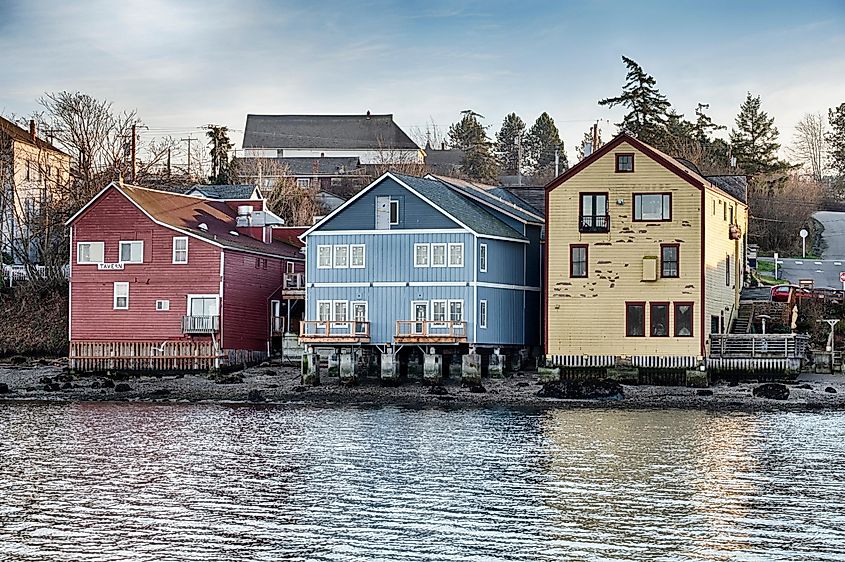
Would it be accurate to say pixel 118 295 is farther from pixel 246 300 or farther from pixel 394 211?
pixel 394 211

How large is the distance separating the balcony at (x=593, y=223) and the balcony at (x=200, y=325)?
700 inches

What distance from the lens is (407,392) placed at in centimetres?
5503

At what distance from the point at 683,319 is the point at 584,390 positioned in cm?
526

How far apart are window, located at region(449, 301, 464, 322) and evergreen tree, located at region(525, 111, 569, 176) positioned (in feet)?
276

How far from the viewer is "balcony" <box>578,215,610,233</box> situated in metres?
56.4

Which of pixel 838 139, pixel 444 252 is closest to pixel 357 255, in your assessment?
pixel 444 252

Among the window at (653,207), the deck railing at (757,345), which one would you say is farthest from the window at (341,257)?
the deck railing at (757,345)

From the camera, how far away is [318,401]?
177ft

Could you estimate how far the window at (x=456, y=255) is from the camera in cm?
5691

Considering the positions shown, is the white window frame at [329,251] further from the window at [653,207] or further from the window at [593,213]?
the window at [653,207]

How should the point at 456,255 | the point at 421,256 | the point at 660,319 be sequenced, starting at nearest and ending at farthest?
the point at 660,319
the point at 456,255
the point at 421,256

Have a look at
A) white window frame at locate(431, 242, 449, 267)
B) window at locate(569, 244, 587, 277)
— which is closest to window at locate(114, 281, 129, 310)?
white window frame at locate(431, 242, 449, 267)

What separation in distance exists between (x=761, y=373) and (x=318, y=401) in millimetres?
17944

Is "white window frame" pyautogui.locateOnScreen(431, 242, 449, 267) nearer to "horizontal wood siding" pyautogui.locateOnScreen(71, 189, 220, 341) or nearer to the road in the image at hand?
"horizontal wood siding" pyautogui.locateOnScreen(71, 189, 220, 341)
